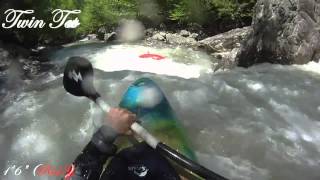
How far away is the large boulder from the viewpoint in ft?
23.7

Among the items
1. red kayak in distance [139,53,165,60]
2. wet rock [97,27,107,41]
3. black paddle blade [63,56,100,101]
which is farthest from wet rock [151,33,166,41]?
black paddle blade [63,56,100,101]

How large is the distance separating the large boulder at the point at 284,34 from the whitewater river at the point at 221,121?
38 centimetres

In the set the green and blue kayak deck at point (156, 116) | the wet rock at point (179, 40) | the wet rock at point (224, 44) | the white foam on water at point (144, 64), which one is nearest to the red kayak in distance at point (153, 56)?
the white foam on water at point (144, 64)

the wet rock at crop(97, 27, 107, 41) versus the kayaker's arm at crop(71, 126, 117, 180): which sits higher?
the kayaker's arm at crop(71, 126, 117, 180)

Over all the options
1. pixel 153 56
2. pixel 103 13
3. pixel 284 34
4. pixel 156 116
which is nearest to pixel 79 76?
pixel 156 116

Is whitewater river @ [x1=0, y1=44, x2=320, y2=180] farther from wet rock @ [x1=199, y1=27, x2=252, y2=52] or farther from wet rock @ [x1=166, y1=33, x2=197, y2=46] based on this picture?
wet rock @ [x1=166, y1=33, x2=197, y2=46]

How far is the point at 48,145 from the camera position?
15.0ft

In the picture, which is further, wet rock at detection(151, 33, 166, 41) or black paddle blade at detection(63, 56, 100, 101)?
wet rock at detection(151, 33, 166, 41)

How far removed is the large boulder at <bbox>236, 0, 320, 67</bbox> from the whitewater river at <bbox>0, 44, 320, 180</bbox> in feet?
1.26

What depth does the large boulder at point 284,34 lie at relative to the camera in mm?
7223

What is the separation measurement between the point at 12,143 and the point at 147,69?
3520 mm

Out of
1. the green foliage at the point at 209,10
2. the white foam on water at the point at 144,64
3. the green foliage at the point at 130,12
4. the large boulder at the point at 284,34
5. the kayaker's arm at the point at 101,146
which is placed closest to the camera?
the kayaker's arm at the point at 101,146

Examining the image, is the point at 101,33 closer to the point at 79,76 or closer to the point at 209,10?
the point at 209,10

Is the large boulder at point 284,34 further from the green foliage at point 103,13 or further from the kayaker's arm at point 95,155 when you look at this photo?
the kayaker's arm at point 95,155
